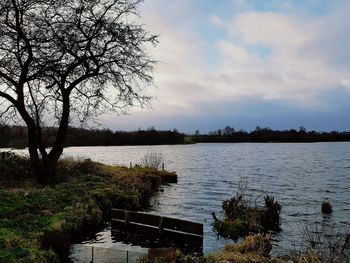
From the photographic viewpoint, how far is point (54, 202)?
669 inches

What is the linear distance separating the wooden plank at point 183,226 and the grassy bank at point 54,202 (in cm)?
291

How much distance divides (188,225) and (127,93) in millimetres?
10356

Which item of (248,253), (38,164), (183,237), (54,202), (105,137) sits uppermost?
(105,137)

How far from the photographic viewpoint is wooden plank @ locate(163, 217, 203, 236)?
1587 centimetres

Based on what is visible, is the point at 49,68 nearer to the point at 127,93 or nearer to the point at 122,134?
the point at 127,93

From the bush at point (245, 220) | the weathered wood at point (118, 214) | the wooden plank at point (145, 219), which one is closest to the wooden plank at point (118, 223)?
the weathered wood at point (118, 214)

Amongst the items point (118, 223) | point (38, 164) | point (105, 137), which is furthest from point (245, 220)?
point (105, 137)

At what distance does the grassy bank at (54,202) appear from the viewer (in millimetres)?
11430

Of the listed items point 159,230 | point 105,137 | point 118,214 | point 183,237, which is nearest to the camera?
point 183,237

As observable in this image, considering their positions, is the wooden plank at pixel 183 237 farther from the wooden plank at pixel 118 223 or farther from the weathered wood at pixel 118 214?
the weathered wood at pixel 118 214

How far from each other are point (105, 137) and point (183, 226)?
305ft

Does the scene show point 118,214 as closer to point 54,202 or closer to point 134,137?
point 54,202

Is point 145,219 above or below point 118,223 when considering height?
above

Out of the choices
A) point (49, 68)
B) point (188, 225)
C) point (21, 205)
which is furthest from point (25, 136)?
point (188, 225)
